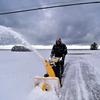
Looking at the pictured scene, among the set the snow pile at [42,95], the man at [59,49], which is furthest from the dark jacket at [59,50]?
the snow pile at [42,95]

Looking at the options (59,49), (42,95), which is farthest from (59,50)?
(42,95)

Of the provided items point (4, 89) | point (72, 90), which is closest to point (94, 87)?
point (72, 90)

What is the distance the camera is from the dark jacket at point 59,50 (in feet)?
44.7

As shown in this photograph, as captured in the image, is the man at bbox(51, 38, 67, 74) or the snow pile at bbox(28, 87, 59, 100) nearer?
the snow pile at bbox(28, 87, 59, 100)

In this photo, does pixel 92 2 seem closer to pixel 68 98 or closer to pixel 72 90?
pixel 72 90

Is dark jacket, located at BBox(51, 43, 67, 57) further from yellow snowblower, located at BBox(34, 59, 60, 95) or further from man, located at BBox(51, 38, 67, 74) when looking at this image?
yellow snowblower, located at BBox(34, 59, 60, 95)

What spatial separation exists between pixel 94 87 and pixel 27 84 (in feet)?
8.75

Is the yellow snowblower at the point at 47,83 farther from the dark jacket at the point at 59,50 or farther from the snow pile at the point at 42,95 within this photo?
the dark jacket at the point at 59,50

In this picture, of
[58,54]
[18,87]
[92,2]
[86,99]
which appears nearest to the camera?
[86,99]

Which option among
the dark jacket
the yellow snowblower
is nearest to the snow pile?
the yellow snowblower

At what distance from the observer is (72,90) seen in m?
11.1

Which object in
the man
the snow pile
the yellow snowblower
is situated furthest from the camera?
the man

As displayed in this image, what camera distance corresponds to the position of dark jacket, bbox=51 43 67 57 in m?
13.6

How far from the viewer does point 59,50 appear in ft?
44.5
